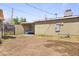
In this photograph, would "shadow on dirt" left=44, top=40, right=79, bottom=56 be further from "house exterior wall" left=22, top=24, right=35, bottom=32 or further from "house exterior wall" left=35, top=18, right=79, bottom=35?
"house exterior wall" left=22, top=24, right=35, bottom=32

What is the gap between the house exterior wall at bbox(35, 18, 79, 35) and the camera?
442cm

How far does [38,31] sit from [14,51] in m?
0.74

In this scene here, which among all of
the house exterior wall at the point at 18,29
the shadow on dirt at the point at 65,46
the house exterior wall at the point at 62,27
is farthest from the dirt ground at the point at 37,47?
the house exterior wall at the point at 62,27

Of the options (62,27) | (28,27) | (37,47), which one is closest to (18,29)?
(28,27)

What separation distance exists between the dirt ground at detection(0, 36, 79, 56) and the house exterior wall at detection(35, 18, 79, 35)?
0.24 m

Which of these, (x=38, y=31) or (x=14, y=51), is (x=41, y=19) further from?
(x=14, y=51)

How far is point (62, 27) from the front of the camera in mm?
4691

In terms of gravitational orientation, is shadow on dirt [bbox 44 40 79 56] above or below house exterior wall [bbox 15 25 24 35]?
below

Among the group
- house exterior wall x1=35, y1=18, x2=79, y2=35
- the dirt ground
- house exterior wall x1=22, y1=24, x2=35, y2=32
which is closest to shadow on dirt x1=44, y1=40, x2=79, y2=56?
the dirt ground

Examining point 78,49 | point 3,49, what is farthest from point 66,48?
point 3,49

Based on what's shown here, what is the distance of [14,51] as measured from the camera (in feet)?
13.6

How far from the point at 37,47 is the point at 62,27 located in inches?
30.8

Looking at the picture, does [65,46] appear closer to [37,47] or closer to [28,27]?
[37,47]

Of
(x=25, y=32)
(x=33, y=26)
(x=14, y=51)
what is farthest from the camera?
(x=33, y=26)
